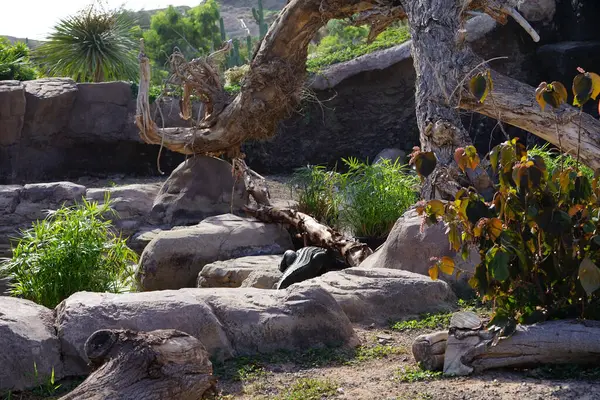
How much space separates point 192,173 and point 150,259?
94.3 inches

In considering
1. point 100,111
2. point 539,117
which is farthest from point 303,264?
point 100,111

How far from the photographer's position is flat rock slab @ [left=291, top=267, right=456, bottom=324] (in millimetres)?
5105

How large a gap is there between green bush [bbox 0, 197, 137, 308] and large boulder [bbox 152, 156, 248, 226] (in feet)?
10.9

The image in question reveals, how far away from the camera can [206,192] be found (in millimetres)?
9844

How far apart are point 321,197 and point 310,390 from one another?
→ 520 cm

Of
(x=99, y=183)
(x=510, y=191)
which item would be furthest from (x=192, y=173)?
(x=510, y=191)

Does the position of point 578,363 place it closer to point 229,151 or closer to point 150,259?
point 150,259

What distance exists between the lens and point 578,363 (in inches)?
148

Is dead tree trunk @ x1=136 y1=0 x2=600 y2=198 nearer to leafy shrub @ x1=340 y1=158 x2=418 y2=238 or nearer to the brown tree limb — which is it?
the brown tree limb

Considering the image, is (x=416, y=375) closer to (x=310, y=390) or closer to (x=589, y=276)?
(x=310, y=390)

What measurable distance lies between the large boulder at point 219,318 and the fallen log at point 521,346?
0.85 meters

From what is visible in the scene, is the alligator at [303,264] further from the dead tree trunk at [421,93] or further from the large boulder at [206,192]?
the large boulder at [206,192]

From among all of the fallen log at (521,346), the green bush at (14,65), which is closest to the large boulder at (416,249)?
the fallen log at (521,346)

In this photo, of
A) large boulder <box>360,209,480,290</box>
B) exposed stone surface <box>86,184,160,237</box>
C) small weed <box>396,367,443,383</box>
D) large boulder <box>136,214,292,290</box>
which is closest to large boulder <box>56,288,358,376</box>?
small weed <box>396,367,443,383</box>
